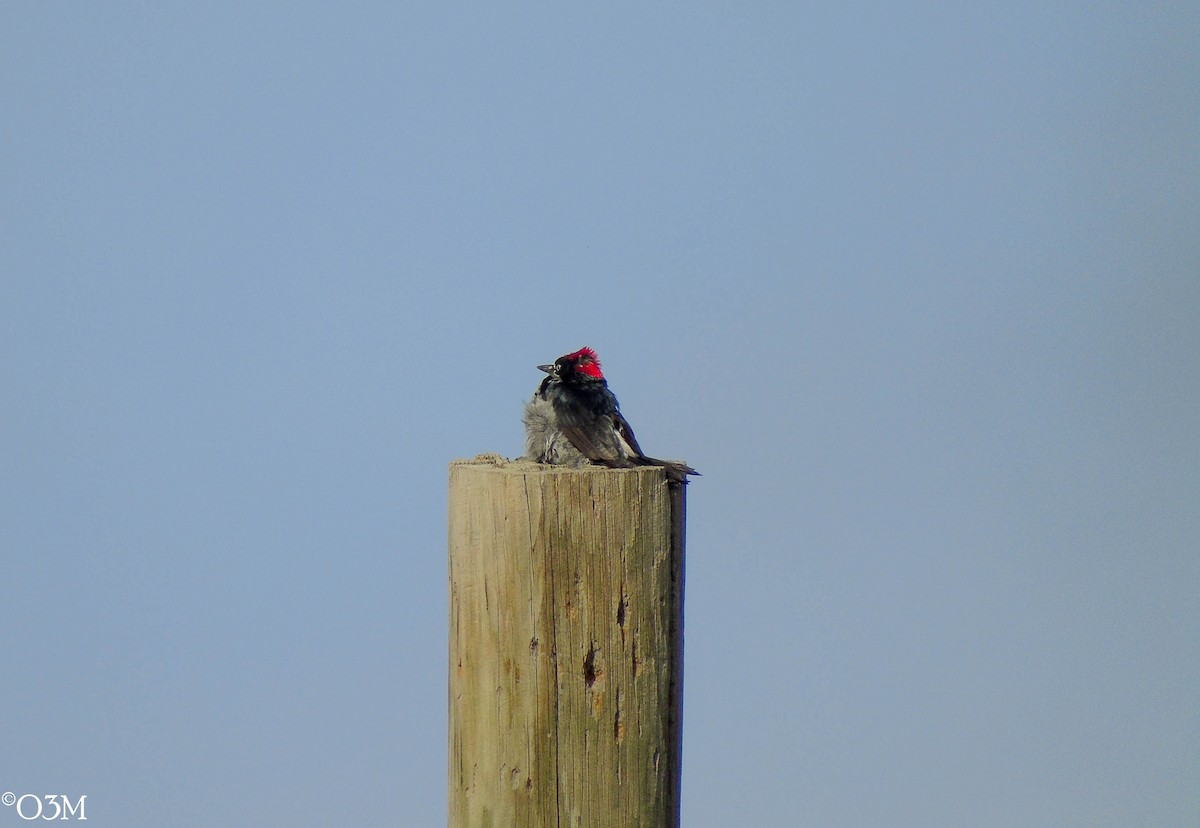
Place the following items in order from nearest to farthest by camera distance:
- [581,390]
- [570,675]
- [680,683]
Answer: [570,675]
[680,683]
[581,390]

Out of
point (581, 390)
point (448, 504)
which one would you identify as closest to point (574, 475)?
point (448, 504)

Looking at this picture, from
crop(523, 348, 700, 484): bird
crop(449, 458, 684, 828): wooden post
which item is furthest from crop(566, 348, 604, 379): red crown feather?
crop(449, 458, 684, 828): wooden post

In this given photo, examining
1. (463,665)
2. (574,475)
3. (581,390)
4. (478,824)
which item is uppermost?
(581,390)

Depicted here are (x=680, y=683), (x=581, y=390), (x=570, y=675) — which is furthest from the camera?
(x=581, y=390)

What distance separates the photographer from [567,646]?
2842 mm

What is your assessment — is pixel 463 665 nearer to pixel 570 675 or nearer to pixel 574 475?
pixel 570 675

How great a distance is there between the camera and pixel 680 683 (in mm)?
3074

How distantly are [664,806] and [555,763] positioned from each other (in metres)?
0.36

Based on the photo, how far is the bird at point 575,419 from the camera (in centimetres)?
465

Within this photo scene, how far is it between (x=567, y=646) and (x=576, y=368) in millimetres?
2392

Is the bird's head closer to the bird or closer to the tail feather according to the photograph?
the bird

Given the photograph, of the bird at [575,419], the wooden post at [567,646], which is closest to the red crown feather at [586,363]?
the bird at [575,419]

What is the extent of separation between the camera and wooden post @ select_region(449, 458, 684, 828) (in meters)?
2.84

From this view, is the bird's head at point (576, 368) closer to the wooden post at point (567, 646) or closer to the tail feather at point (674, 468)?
the tail feather at point (674, 468)
